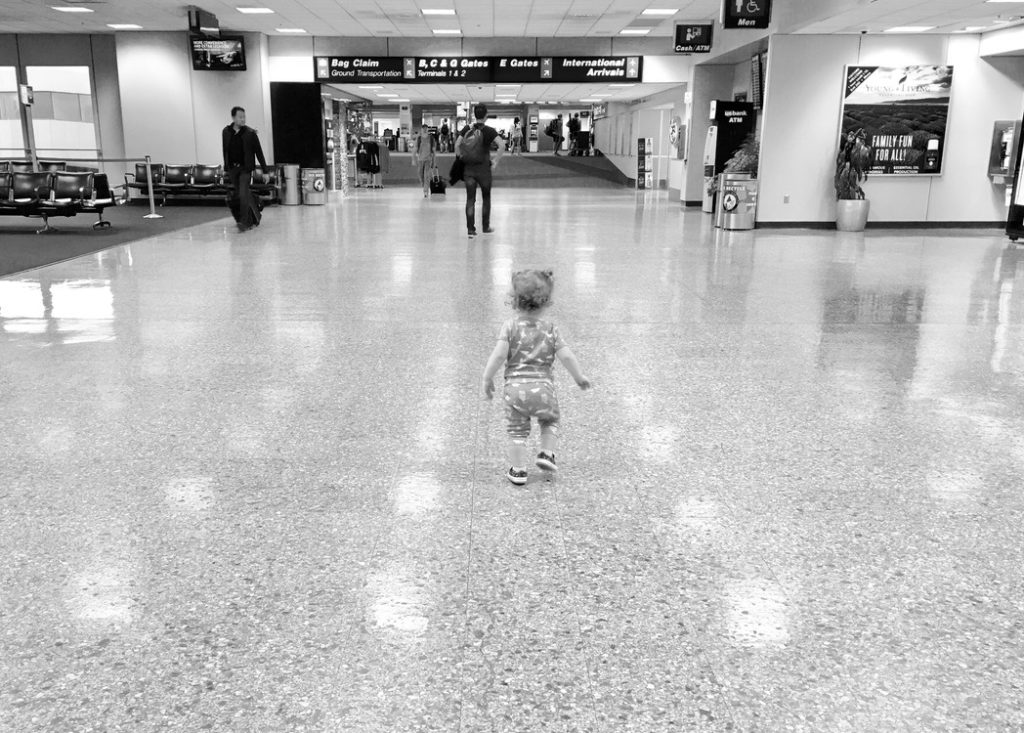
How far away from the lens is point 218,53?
17.8 metres

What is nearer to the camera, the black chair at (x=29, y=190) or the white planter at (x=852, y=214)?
the black chair at (x=29, y=190)

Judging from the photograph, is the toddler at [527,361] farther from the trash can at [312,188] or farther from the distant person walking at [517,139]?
the distant person walking at [517,139]

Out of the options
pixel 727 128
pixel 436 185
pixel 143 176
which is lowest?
pixel 436 185

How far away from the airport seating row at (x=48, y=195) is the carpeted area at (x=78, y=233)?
330mm

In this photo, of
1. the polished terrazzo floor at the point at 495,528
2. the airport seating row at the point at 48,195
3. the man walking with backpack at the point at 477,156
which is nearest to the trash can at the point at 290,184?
the airport seating row at the point at 48,195

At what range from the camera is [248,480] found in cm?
343

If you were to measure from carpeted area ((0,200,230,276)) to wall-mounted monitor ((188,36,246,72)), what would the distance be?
2933mm

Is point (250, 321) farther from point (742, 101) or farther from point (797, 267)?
point (742, 101)

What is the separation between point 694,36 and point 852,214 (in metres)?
4.81

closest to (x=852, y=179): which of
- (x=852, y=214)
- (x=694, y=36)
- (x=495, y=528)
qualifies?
(x=852, y=214)

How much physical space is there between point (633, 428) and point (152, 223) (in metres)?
12.8

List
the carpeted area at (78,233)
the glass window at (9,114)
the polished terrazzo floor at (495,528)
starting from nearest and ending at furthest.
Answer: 1. the polished terrazzo floor at (495,528)
2. the carpeted area at (78,233)
3. the glass window at (9,114)

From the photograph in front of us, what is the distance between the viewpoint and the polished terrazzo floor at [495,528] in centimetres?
211

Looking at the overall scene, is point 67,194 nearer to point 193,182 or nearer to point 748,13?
point 193,182
